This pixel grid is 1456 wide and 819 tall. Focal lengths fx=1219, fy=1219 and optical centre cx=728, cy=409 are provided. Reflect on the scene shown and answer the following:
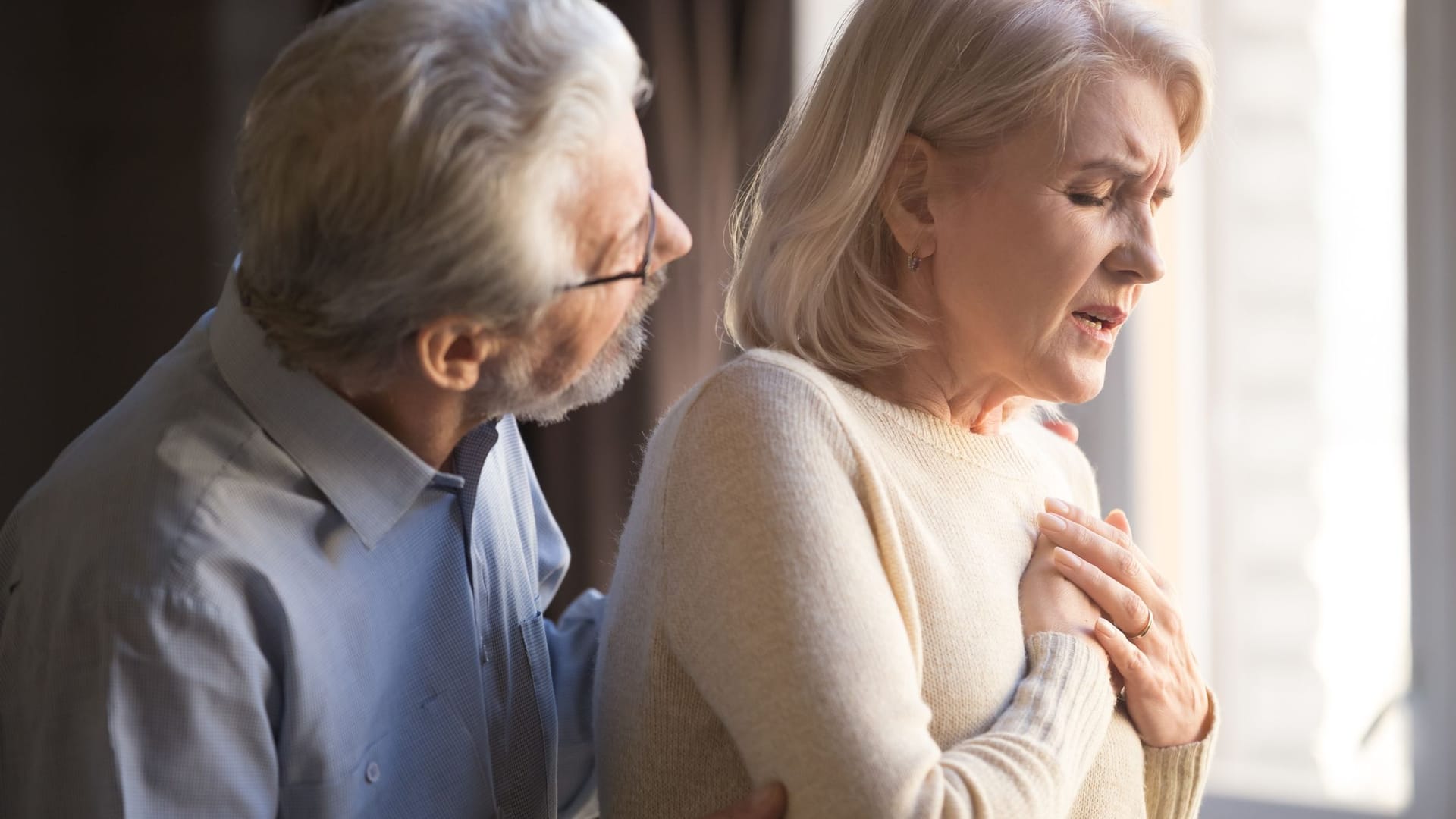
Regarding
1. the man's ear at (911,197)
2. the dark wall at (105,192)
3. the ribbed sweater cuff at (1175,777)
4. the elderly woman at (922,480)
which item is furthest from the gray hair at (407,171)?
the dark wall at (105,192)

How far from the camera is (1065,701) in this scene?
1171 millimetres

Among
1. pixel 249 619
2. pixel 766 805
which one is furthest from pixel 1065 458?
pixel 249 619

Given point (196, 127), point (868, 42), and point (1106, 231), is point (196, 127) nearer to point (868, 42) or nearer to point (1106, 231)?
point (868, 42)

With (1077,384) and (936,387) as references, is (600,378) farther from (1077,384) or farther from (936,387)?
(1077,384)

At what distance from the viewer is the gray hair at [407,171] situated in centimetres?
104

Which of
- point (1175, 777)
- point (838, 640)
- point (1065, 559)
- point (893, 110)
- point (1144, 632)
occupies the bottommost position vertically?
point (1175, 777)

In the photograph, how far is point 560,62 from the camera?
1.11 m

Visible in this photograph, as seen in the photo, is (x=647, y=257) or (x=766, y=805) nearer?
(x=766, y=805)

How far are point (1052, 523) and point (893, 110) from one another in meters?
0.48

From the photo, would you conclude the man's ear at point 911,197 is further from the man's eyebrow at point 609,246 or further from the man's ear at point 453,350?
the man's ear at point 453,350

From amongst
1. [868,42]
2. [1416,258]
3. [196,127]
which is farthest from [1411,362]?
[196,127]

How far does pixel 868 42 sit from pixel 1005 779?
77 centimetres

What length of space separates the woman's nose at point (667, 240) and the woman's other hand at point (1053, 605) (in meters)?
0.51

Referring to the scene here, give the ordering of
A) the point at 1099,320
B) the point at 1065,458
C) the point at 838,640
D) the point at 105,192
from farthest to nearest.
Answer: the point at 105,192, the point at 1065,458, the point at 1099,320, the point at 838,640
